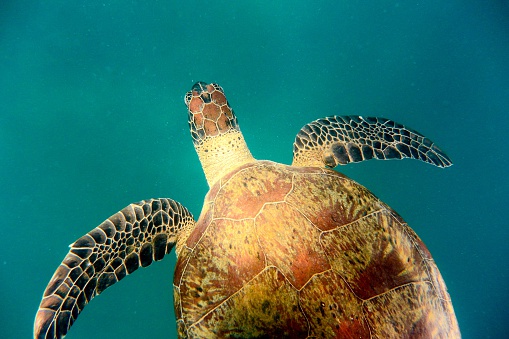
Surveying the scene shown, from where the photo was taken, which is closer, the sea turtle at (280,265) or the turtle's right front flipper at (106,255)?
the sea turtle at (280,265)

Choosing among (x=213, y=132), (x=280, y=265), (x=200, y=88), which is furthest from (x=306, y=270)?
(x=200, y=88)

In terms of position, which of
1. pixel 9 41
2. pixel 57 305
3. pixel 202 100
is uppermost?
pixel 9 41

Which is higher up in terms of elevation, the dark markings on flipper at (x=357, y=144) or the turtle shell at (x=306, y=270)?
the dark markings on flipper at (x=357, y=144)

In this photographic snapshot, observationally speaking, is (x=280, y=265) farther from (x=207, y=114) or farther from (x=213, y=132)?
(x=207, y=114)

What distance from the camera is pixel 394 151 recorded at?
330cm

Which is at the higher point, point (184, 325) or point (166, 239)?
point (166, 239)

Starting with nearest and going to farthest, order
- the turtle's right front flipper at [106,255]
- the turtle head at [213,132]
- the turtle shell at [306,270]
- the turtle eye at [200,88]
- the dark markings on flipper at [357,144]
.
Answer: the turtle shell at [306,270]
the turtle's right front flipper at [106,255]
the dark markings on flipper at [357,144]
the turtle head at [213,132]
the turtle eye at [200,88]

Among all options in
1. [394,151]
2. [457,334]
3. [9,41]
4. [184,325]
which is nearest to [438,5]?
[394,151]

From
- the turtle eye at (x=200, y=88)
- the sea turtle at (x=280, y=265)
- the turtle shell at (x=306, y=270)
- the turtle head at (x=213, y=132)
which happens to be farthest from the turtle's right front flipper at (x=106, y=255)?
the turtle eye at (x=200, y=88)

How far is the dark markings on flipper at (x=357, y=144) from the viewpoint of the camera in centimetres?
328

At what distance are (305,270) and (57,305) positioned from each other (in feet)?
6.21

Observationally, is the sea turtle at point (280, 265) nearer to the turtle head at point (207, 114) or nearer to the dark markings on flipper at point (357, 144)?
the dark markings on flipper at point (357, 144)

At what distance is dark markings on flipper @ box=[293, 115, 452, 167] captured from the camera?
3.28 metres

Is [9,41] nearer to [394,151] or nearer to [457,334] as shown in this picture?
[394,151]
